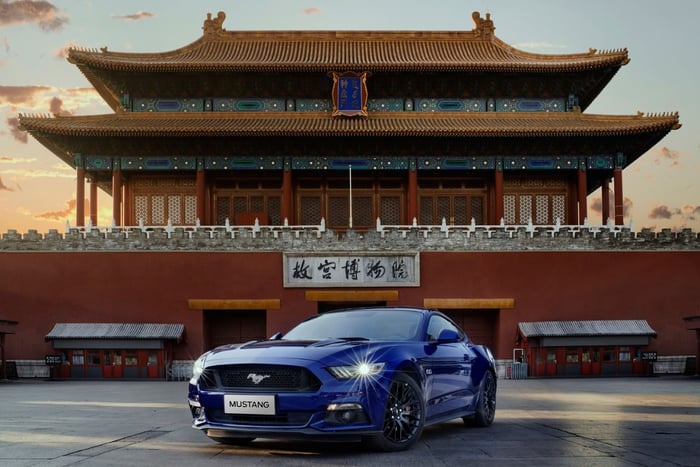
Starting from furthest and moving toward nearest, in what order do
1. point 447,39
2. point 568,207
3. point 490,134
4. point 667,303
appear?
1. point 447,39
2. point 568,207
3. point 490,134
4. point 667,303

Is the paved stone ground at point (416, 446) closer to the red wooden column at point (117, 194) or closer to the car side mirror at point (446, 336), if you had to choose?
the car side mirror at point (446, 336)

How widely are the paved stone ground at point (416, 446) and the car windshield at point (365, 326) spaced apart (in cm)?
105

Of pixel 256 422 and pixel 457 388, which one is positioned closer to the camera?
pixel 256 422

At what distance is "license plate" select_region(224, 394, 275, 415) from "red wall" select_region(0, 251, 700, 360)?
18453 mm

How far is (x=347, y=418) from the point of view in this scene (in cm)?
686

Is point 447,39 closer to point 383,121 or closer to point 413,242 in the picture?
point 383,121

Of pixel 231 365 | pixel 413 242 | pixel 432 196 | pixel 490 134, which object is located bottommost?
pixel 231 365

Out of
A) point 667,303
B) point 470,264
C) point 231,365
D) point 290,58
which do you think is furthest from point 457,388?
point 290,58

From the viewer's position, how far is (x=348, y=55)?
106 feet

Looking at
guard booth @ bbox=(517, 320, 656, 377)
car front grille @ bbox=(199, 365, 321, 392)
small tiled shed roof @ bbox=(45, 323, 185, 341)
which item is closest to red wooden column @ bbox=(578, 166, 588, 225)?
guard booth @ bbox=(517, 320, 656, 377)

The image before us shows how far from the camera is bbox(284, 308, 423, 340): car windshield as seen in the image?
8117 millimetres

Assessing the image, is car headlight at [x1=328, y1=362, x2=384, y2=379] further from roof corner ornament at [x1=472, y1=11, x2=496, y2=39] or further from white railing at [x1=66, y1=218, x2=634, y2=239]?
roof corner ornament at [x1=472, y1=11, x2=496, y2=39]

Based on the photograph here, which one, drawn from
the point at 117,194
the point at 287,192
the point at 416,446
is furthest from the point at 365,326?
the point at 117,194

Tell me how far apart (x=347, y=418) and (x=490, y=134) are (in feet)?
74.0
